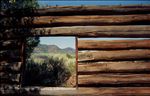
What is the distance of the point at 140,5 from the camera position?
847 cm

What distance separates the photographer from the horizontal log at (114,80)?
8211mm

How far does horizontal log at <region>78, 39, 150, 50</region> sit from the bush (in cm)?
412

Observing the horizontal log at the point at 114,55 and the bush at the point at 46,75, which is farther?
the bush at the point at 46,75

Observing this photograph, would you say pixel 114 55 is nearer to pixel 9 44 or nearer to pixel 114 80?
pixel 114 80

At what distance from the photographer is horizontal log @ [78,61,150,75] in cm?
824

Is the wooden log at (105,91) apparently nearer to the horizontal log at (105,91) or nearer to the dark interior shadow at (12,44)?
the horizontal log at (105,91)

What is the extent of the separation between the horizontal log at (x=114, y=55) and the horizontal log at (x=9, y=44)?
5.86 ft

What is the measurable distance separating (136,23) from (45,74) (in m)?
5.92

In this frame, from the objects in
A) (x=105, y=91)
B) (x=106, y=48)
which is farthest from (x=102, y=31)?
(x=105, y=91)

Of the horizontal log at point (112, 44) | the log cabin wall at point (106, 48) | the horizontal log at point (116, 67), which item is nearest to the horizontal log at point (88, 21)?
the log cabin wall at point (106, 48)

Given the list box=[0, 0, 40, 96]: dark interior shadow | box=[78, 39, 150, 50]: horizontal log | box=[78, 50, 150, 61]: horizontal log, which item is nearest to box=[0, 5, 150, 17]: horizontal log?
box=[0, 0, 40, 96]: dark interior shadow

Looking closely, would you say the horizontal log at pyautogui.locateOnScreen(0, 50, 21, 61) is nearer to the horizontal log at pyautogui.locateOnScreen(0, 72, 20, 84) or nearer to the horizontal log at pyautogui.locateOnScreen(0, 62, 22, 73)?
the horizontal log at pyautogui.locateOnScreen(0, 62, 22, 73)

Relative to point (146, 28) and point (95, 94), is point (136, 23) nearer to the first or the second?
point (146, 28)

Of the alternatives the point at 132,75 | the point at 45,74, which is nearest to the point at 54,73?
the point at 45,74
